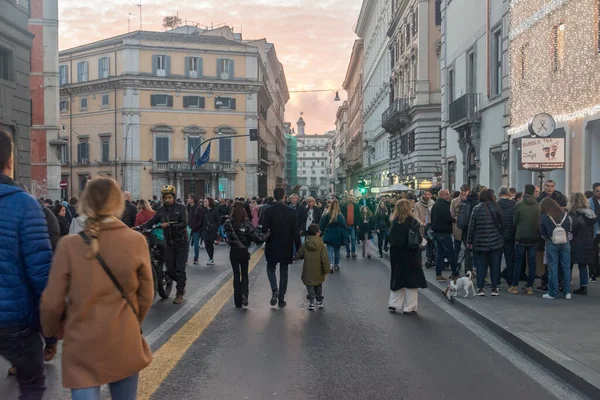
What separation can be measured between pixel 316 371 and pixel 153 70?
5625 cm

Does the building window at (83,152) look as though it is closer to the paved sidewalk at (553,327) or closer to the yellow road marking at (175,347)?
the yellow road marking at (175,347)

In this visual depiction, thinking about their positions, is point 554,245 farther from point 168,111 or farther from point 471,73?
point 168,111

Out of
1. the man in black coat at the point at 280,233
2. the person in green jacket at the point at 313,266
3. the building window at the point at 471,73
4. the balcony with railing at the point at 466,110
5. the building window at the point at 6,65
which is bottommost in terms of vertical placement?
the person in green jacket at the point at 313,266

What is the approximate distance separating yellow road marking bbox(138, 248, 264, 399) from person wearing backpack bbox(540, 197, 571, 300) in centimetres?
514

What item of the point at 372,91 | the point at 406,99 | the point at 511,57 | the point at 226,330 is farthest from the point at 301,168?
the point at 226,330

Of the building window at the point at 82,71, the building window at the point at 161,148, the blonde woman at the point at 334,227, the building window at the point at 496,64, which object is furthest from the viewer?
the building window at the point at 82,71

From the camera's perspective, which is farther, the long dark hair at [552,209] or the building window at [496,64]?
the building window at [496,64]

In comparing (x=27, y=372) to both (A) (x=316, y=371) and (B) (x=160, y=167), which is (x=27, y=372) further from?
(B) (x=160, y=167)

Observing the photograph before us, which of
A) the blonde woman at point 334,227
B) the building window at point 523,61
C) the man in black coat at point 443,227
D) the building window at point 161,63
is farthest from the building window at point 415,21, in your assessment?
the man in black coat at point 443,227

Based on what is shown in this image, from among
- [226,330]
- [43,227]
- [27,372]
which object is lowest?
[226,330]

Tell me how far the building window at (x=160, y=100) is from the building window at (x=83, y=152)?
324 inches

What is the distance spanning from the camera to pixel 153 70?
5934 centimetres

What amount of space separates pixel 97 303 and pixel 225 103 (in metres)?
58.7

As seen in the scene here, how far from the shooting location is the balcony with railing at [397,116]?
4184cm
